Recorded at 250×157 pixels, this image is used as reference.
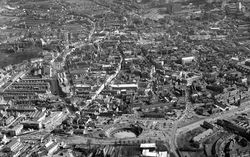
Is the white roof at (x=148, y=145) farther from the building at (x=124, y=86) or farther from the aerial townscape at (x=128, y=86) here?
the building at (x=124, y=86)

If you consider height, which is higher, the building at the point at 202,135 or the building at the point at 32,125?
the building at the point at 32,125

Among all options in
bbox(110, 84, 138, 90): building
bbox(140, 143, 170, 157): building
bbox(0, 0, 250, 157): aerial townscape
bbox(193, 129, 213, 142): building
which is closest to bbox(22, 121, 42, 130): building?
bbox(0, 0, 250, 157): aerial townscape

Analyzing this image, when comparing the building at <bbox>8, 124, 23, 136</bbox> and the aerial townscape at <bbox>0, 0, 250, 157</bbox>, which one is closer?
the aerial townscape at <bbox>0, 0, 250, 157</bbox>

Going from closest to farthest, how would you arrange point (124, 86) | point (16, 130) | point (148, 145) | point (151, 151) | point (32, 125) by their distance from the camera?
1. point (151, 151)
2. point (148, 145)
3. point (16, 130)
4. point (32, 125)
5. point (124, 86)

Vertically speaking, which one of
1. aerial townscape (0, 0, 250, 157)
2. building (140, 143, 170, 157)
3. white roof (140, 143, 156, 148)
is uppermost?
aerial townscape (0, 0, 250, 157)

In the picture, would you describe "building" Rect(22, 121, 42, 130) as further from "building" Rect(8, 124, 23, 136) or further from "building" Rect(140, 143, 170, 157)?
"building" Rect(140, 143, 170, 157)

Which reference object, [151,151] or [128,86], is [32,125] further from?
[151,151]

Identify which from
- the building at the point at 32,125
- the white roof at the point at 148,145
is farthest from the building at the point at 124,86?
the white roof at the point at 148,145

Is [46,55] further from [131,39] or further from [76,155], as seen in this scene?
[76,155]

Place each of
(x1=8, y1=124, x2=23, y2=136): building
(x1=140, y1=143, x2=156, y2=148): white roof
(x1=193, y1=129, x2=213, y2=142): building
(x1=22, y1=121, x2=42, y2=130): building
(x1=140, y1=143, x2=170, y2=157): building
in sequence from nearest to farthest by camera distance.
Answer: (x1=140, y1=143, x2=170, y2=157): building → (x1=140, y1=143, x2=156, y2=148): white roof → (x1=193, y1=129, x2=213, y2=142): building → (x1=8, y1=124, x2=23, y2=136): building → (x1=22, y1=121, x2=42, y2=130): building

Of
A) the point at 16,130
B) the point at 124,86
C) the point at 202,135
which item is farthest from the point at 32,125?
the point at 202,135
